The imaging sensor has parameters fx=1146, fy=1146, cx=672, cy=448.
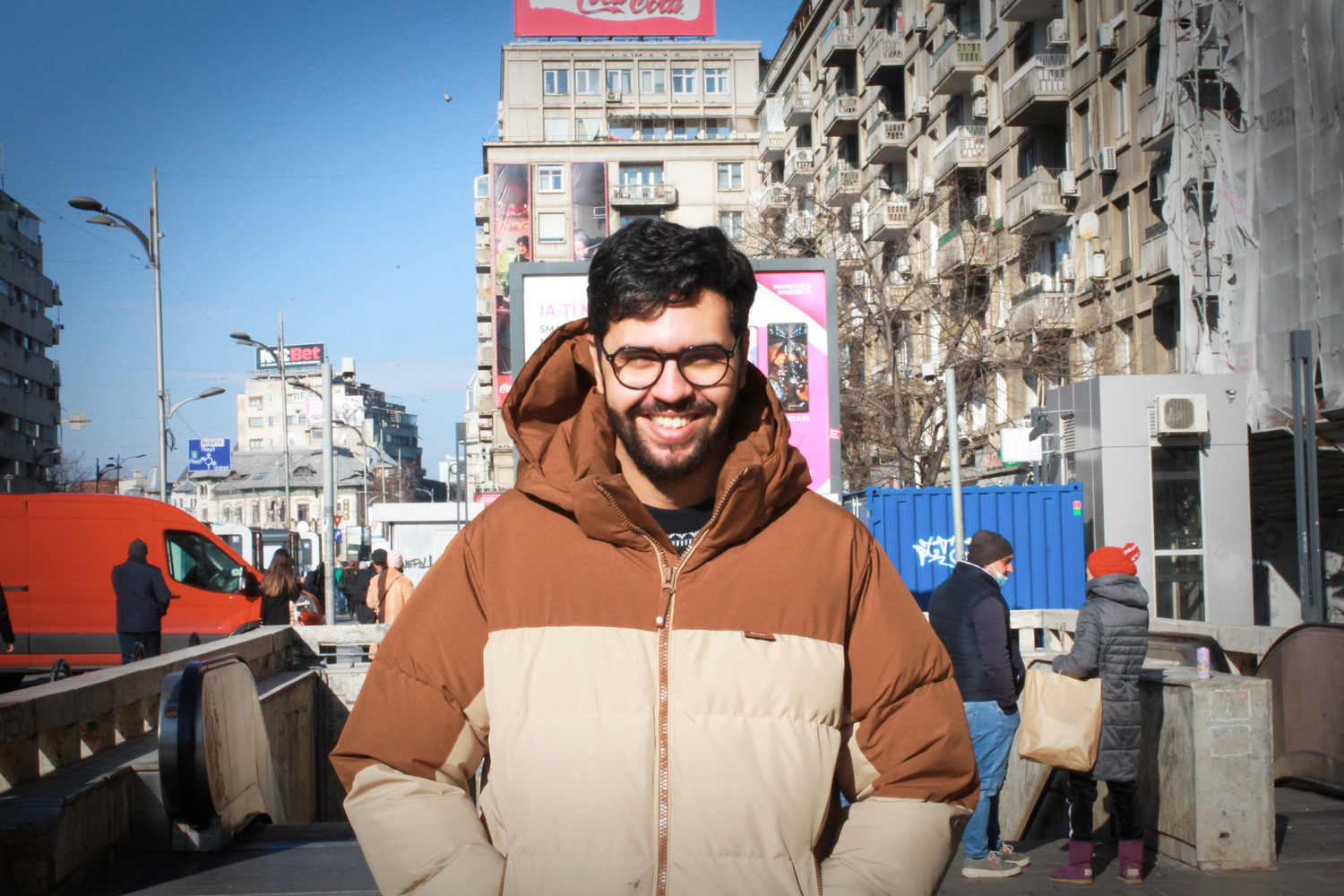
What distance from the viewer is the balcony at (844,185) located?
145 ft

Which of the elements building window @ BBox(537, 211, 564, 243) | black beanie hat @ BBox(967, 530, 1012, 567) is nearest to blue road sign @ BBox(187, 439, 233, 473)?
building window @ BBox(537, 211, 564, 243)

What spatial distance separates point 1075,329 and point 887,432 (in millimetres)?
6202

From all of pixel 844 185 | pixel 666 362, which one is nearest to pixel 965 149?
pixel 844 185

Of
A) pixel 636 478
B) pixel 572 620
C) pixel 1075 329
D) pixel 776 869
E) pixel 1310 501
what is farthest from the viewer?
pixel 1075 329

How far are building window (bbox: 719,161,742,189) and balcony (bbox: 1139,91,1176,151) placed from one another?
5040 centimetres

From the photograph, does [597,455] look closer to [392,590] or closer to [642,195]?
[392,590]

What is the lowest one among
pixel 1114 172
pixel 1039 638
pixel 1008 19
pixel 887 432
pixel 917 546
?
pixel 1039 638

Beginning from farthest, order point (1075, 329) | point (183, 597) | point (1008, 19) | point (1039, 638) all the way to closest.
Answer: point (1008, 19)
point (1075, 329)
point (183, 597)
point (1039, 638)

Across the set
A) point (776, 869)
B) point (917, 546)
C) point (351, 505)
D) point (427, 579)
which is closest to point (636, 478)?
point (427, 579)

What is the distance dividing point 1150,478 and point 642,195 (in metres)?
61.4

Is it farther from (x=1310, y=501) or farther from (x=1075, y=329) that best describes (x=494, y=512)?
(x=1075, y=329)

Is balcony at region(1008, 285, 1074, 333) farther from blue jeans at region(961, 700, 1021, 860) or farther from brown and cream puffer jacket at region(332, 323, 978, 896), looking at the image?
brown and cream puffer jacket at region(332, 323, 978, 896)

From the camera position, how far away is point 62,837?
15.7 feet

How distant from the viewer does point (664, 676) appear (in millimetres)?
2051
